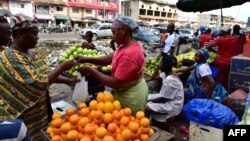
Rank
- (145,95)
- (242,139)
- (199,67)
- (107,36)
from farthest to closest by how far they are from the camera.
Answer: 1. (107,36)
2. (199,67)
3. (145,95)
4. (242,139)

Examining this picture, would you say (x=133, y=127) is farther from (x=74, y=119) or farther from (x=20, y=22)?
(x=20, y=22)

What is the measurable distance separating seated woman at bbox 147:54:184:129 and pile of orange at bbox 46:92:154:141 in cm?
192

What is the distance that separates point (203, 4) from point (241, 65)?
265 centimetres

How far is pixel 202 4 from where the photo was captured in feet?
22.0

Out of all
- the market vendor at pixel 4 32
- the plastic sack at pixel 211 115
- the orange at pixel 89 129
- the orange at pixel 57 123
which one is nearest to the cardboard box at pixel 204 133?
the plastic sack at pixel 211 115

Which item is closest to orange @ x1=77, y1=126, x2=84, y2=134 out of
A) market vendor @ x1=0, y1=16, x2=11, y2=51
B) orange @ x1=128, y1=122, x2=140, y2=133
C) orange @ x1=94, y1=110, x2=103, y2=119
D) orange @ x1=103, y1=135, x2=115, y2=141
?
orange @ x1=94, y1=110, x2=103, y2=119

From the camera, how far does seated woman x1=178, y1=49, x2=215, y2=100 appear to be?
180 inches

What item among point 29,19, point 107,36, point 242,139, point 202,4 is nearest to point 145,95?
point 242,139

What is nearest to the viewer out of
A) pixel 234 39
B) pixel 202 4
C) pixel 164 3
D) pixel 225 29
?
pixel 234 39

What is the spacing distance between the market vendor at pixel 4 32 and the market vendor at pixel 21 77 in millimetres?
708

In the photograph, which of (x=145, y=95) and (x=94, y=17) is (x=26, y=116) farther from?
(x=94, y=17)

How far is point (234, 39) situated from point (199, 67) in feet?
5.34

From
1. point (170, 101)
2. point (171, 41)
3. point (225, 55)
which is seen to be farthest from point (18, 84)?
point (171, 41)

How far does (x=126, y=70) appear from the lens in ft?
7.08
